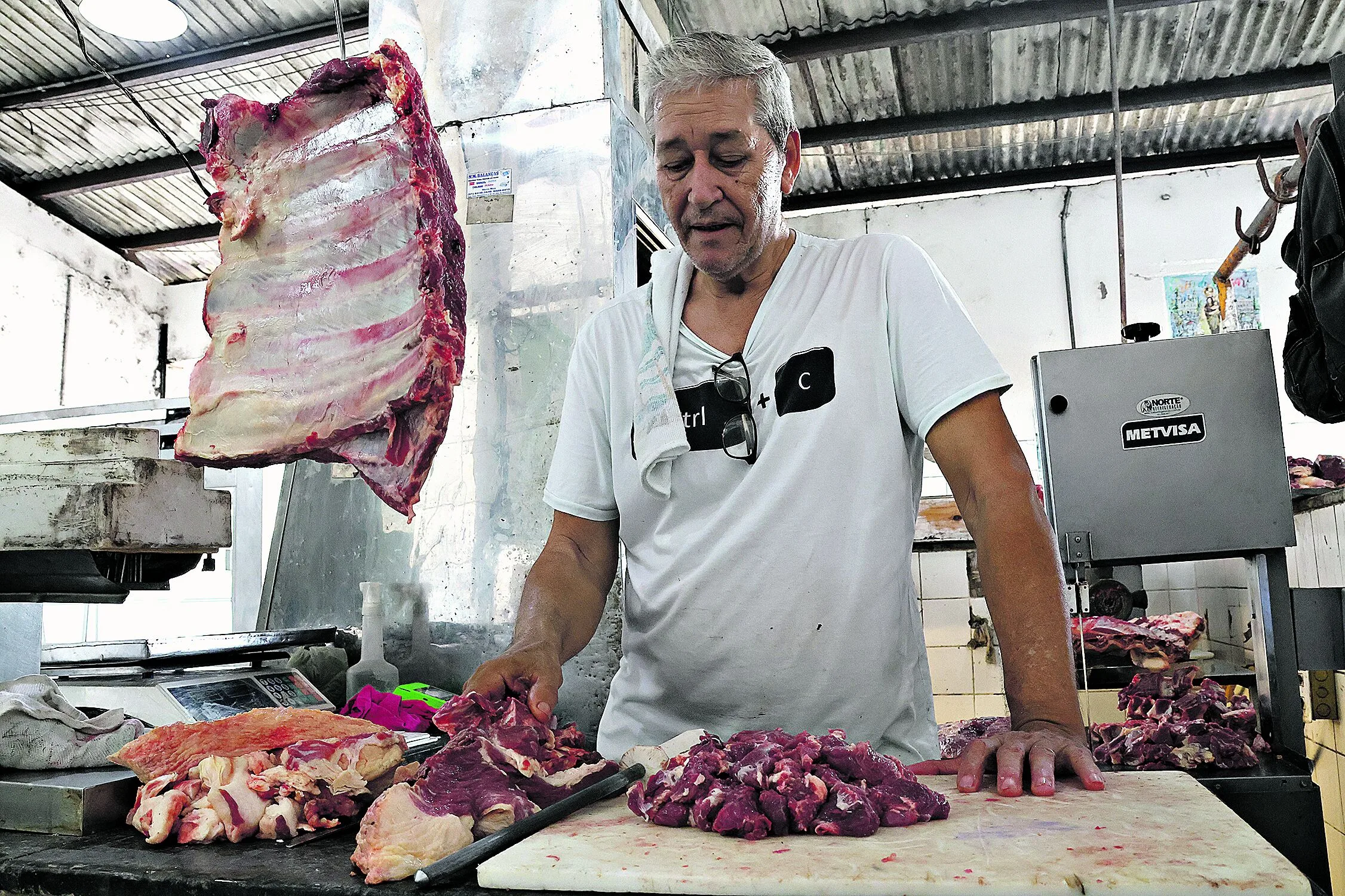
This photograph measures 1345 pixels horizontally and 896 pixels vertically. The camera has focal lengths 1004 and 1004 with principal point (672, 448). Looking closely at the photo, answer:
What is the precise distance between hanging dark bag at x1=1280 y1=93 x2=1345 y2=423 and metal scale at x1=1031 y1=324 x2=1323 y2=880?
16 cm

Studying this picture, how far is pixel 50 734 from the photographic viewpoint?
180 cm

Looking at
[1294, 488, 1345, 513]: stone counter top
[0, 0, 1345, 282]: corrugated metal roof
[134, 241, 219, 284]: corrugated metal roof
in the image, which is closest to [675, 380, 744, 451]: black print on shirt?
[1294, 488, 1345, 513]: stone counter top

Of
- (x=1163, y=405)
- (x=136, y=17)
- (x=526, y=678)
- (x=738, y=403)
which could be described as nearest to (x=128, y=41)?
(x=136, y=17)

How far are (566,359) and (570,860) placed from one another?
203 cm

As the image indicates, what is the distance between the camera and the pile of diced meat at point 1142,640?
4.29m

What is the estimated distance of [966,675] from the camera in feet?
22.4

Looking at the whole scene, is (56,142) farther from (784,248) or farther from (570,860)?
(570,860)

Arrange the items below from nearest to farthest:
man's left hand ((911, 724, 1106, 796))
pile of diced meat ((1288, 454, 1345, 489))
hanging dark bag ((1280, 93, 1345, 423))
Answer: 1. man's left hand ((911, 724, 1106, 796))
2. hanging dark bag ((1280, 93, 1345, 423))
3. pile of diced meat ((1288, 454, 1345, 489))

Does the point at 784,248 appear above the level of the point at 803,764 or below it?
above

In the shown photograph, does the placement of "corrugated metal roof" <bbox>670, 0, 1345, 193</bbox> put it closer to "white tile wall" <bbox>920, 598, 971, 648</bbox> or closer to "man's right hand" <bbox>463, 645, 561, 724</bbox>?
"white tile wall" <bbox>920, 598, 971, 648</bbox>

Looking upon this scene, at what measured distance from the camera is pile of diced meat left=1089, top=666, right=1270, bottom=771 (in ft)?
10.3

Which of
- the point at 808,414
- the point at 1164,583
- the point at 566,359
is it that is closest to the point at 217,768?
the point at 808,414

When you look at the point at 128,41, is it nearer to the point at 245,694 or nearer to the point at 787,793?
the point at 245,694

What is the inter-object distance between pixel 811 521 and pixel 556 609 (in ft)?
2.04
